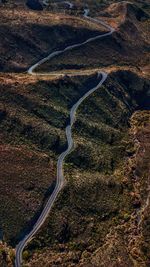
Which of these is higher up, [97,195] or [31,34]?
[31,34]

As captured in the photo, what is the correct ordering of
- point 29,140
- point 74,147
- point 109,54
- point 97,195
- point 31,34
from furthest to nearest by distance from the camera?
point 109,54, point 31,34, point 74,147, point 29,140, point 97,195

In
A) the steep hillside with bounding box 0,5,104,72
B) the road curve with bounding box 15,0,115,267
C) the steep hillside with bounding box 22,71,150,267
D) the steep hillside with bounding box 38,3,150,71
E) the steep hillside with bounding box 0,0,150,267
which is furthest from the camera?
the steep hillside with bounding box 38,3,150,71

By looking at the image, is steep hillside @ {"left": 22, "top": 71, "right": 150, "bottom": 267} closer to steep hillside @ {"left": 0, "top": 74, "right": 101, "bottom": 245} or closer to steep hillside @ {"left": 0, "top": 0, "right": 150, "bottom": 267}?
steep hillside @ {"left": 0, "top": 0, "right": 150, "bottom": 267}

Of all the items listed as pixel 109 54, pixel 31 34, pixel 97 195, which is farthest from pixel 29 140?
pixel 109 54

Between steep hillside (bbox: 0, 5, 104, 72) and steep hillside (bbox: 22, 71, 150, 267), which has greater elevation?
steep hillside (bbox: 0, 5, 104, 72)

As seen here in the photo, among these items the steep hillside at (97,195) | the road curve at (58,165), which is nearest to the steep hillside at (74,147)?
the steep hillside at (97,195)

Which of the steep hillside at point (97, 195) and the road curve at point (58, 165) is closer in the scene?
the road curve at point (58, 165)

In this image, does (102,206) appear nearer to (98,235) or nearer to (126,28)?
(98,235)

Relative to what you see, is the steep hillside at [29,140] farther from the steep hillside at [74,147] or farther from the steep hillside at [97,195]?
the steep hillside at [97,195]

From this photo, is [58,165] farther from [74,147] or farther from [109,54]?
[109,54]

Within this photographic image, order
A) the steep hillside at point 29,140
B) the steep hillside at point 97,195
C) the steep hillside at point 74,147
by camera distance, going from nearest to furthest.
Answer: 1. the steep hillside at point 97,195
2. the steep hillside at point 74,147
3. the steep hillside at point 29,140

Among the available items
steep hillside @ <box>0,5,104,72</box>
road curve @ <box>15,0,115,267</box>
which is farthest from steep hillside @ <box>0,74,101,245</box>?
steep hillside @ <box>0,5,104,72</box>

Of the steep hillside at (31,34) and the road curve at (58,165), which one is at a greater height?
the steep hillside at (31,34)
